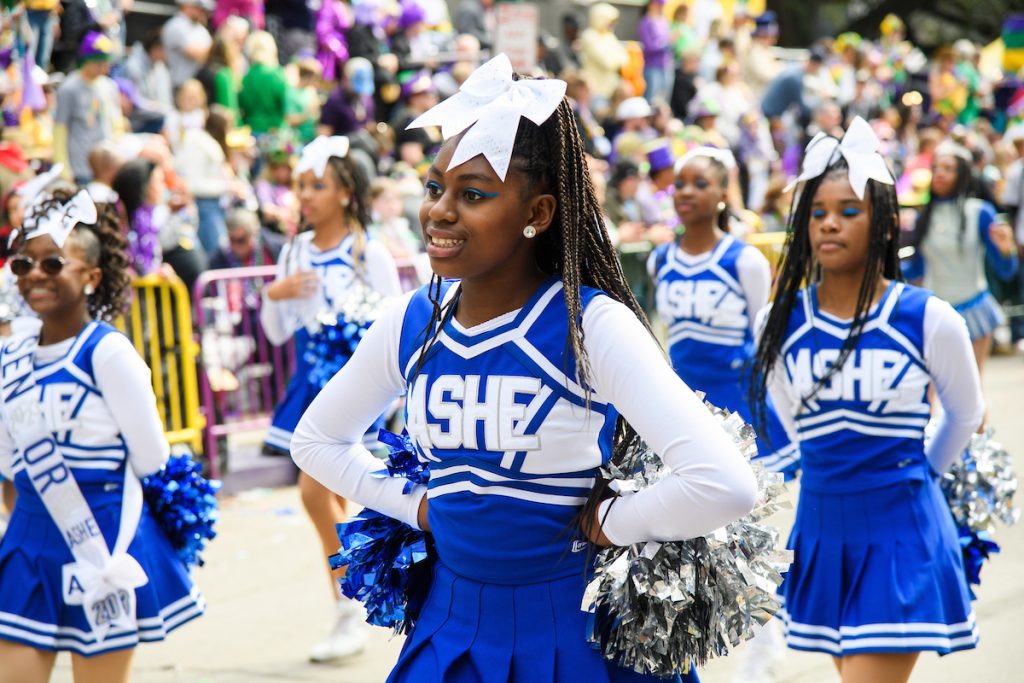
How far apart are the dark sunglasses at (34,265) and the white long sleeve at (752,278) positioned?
126 inches

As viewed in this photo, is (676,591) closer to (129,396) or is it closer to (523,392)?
(523,392)

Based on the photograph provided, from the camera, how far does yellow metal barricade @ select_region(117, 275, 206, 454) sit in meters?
7.75

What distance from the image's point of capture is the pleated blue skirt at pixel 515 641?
249 cm

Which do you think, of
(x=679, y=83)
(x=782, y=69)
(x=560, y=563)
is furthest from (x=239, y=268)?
(x=782, y=69)

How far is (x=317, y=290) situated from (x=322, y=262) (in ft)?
0.40

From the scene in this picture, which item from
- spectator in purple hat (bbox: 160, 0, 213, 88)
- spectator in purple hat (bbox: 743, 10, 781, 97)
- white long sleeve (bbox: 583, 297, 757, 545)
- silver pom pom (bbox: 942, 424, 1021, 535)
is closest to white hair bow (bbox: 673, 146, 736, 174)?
silver pom pom (bbox: 942, 424, 1021, 535)

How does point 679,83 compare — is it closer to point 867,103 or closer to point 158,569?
point 867,103

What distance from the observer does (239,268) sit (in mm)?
8859

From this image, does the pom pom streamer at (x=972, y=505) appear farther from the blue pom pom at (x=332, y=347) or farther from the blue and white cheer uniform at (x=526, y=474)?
the blue pom pom at (x=332, y=347)

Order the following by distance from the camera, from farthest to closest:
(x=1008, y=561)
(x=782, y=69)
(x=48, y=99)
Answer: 1. (x=782, y=69)
2. (x=48, y=99)
3. (x=1008, y=561)

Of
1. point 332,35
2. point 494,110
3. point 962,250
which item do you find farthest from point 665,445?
point 332,35

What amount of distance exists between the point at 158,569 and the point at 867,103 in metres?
16.0

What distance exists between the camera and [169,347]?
25.9 ft

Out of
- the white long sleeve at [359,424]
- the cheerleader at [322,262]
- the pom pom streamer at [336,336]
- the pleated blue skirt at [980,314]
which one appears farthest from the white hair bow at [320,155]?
the pleated blue skirt at [980,314]
